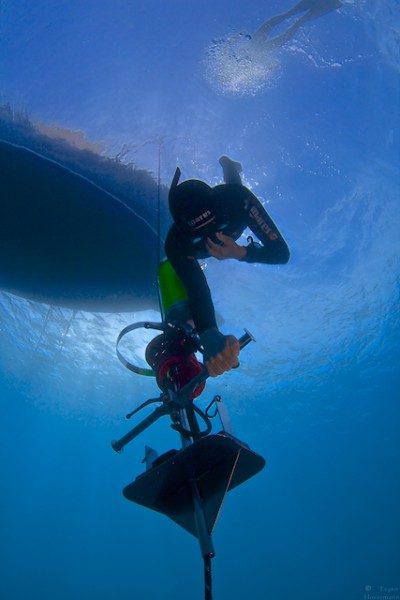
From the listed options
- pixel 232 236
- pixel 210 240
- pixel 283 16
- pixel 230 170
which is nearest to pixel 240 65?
pixel 283 16

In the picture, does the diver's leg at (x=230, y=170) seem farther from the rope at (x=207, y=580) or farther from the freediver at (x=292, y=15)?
the rope at (x=207, y=580)

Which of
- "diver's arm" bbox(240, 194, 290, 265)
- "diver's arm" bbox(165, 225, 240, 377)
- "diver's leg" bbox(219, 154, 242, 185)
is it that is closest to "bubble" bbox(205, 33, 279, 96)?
"diver's leg" bbox(219, 154, 242, 185)

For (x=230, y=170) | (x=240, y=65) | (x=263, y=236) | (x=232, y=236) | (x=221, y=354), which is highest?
(x=240, y=65)

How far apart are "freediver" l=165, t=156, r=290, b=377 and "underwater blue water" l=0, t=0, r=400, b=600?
3731 millimetres

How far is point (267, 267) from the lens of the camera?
10.7m

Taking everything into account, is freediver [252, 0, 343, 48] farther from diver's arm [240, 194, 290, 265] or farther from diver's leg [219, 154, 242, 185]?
diver's arm [240, 194, 290, 265]

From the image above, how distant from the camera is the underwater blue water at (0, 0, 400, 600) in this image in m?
5.43

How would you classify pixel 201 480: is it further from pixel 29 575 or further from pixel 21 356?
pixel 29 575

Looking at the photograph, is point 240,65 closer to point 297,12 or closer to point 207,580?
point 297,12

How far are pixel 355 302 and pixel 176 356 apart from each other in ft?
45.8

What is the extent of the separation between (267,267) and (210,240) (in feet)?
25.4

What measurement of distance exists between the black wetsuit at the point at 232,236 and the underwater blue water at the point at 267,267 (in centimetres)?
373

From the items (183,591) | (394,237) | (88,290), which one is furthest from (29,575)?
(394,237)

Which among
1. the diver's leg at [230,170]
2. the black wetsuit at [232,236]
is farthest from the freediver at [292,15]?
the black wetsuit at [232,236]
